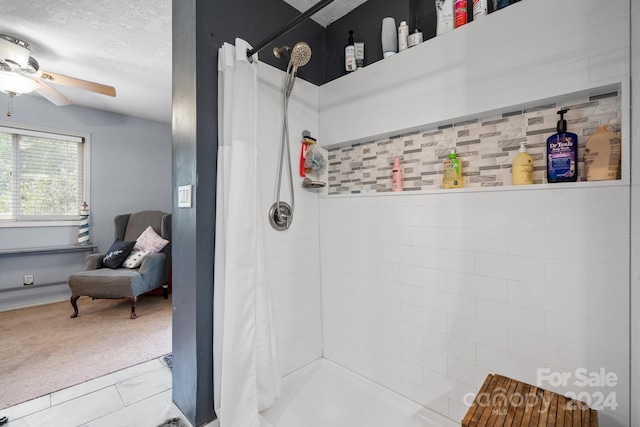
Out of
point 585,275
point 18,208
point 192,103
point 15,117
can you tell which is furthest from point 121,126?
point 585,275

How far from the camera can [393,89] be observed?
60.1 inches

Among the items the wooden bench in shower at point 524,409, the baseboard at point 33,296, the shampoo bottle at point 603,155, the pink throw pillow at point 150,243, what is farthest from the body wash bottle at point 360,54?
the baseboard at point 33,296

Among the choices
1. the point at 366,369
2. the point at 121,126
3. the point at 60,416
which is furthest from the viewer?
the point at 121,126

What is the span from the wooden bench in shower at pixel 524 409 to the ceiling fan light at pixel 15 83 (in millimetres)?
3473

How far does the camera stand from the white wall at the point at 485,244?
0.96 metres

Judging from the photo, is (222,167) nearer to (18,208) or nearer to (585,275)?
(585,275)

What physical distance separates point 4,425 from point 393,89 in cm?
266

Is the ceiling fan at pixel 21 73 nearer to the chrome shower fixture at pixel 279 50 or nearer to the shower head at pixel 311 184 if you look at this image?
the chrome shower fixture at pixel 279 50

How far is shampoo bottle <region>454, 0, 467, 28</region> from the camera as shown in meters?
1.28

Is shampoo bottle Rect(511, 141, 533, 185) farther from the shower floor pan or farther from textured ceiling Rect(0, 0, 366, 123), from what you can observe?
textured ceiling Rect(0, 0, 366, 123)

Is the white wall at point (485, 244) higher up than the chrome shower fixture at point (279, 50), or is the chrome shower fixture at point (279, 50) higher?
the chrome shower fixture at point (279, 50)

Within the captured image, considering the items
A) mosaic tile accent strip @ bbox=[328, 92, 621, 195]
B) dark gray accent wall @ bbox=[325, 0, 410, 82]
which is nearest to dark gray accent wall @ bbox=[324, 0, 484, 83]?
dark gray accent wall @ bbox=[325, 0, 410, 82]

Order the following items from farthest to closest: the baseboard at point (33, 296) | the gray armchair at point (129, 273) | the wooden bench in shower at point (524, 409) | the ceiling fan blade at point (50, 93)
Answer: the baseboard at point (33, 296)
the gray armchair at point (129, 273)
the ceiling fan blade at point (50, 93)
the wooden bench in shower at point (524, 409)

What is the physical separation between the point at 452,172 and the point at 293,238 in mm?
976
